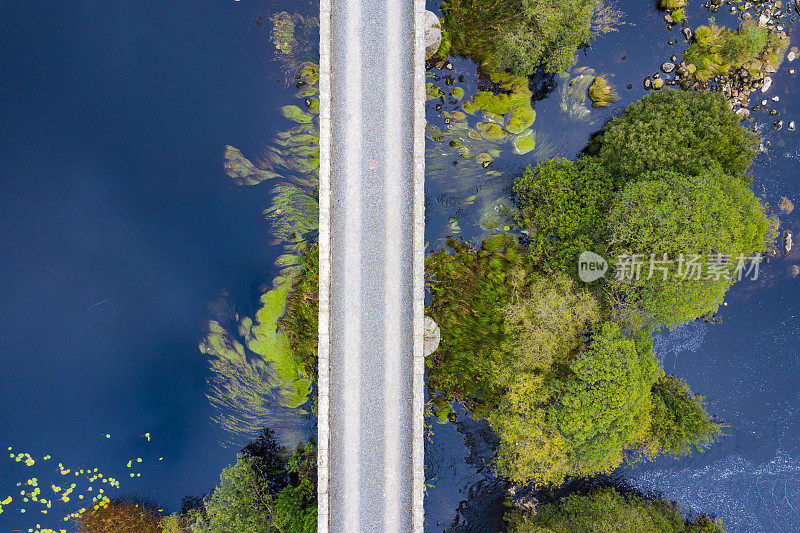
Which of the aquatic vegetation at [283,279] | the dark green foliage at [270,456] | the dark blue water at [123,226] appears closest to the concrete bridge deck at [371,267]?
the aquatic vegetation at [283,279]

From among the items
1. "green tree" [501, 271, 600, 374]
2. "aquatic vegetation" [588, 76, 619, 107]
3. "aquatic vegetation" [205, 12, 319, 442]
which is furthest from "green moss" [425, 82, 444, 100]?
"green tree" [501, 271, 600, 374]

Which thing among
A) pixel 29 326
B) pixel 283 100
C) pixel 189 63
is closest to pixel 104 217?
pixel 29 326

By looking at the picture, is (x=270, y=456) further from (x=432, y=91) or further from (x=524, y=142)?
(x=524, y=142)

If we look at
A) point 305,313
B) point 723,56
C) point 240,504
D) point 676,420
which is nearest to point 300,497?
point 240,504

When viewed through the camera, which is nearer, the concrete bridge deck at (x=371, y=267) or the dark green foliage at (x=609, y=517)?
the dark green foliage at (x=609, y=517)

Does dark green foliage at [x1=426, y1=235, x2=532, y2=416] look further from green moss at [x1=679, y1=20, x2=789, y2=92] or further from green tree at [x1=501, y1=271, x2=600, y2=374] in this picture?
green moss at [x1=679, y1=20, x2=789, y2=92]

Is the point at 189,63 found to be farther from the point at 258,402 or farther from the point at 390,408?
the point at 390,408

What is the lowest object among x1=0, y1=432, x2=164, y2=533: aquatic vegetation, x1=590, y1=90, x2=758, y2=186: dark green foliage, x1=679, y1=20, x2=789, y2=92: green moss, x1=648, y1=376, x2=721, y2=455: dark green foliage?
x1=0, y1=432, x2=164, y2=533: aquatic vegetation

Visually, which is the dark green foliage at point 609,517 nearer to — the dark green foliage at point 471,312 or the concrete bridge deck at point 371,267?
the dark green foliage at point 471,312
